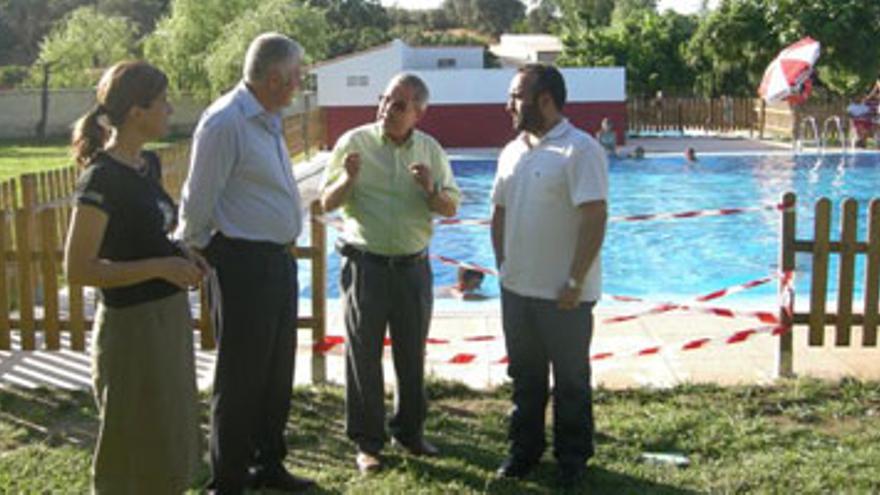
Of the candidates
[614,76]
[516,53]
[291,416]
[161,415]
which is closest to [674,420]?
[291,416]

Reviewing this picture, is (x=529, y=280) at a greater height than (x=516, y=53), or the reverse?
(x=516, y=53)

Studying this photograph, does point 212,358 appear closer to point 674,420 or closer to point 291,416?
point 291,416

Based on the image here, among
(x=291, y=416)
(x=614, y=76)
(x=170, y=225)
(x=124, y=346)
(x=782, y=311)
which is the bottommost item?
(x=291, y=416)

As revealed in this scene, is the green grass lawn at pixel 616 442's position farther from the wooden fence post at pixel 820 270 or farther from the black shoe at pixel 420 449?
the wooden fence post at pixel 820 270

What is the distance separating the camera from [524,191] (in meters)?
4.26

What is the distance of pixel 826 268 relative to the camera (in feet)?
20.0

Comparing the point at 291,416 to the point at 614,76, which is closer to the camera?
the point at 291,416

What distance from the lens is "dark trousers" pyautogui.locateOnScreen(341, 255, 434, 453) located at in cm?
456

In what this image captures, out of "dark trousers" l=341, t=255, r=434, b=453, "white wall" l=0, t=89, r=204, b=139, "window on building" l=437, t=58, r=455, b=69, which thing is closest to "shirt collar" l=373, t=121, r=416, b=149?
"dark trousers" l=341, t=255, r=434, b=453

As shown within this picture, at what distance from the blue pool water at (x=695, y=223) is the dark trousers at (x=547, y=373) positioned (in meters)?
5.65

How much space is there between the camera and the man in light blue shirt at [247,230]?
12.8ft

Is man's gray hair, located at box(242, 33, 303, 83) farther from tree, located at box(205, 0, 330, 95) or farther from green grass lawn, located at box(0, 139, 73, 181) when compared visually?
tree, located at box(205, 0, 330, 95)

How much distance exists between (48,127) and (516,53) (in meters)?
30.1

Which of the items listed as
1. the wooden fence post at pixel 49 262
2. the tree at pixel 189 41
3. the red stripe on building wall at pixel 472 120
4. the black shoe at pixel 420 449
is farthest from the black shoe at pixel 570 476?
the tree at pixel 189 41
